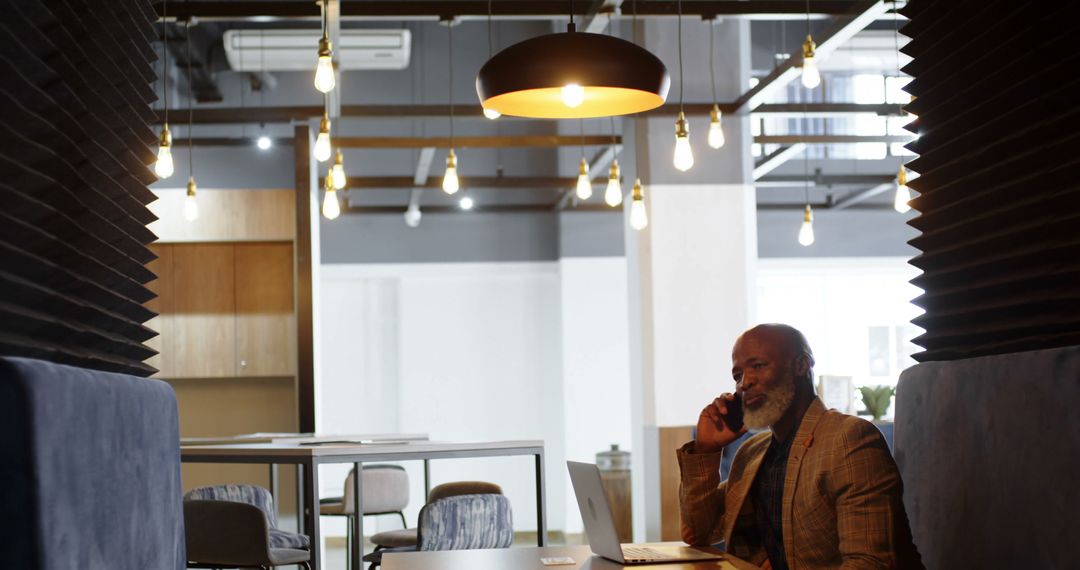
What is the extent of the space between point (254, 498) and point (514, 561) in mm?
3127

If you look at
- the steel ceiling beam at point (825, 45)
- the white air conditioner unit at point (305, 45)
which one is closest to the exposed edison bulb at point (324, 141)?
the steel ceiling beam at point (825, 45)

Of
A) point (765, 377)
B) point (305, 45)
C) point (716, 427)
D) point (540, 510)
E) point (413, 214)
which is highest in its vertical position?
point (305, 45)

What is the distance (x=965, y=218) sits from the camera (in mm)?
2869

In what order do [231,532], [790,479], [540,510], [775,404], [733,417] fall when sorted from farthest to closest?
1. [540,510]
2. [231,532]
3. [733,417]
4. [775,404]
5. [790,479]

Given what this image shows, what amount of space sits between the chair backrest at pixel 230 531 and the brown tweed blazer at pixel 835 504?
2.22 metres

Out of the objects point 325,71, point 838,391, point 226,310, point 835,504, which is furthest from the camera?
point 226,310

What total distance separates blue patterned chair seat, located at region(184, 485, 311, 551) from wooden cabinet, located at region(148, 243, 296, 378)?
356 centimetres

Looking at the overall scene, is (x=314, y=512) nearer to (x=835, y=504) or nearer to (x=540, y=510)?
(x=540, y=510)

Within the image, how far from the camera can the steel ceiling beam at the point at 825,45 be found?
229 inches

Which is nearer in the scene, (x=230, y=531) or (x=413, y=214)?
(x=230, y=531)

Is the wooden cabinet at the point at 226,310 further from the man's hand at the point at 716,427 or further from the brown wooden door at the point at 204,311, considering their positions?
the man's hand at the point at 716,427

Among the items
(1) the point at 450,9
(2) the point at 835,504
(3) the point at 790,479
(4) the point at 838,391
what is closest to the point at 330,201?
(1) the point at 450,9

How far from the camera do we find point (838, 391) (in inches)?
304

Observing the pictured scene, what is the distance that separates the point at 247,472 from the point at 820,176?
5968mm
